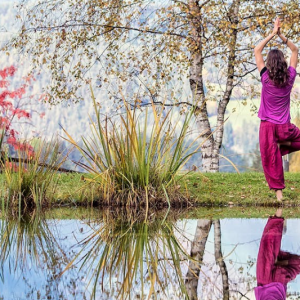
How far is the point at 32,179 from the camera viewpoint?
328 inches

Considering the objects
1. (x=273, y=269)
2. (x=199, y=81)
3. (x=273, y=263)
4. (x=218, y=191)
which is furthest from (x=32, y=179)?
(x=199, y=81)

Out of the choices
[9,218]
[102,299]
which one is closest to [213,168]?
[9,218]

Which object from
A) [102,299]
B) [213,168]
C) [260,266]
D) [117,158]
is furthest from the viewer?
[213,168]

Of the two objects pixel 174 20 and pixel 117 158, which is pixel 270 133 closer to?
pixel 117 158

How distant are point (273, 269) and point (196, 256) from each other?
78 cm

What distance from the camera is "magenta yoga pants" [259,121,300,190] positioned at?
25.9 feet

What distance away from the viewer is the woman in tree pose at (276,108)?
753cm

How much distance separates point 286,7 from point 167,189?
7.61m

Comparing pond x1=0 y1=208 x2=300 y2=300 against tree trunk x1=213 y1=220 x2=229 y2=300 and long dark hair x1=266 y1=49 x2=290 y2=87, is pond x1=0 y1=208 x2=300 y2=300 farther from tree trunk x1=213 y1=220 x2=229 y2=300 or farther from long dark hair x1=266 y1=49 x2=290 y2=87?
long dark hair x1=266 y1=49 x2=290 y2=87

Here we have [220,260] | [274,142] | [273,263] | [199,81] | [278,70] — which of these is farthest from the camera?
[199,81]

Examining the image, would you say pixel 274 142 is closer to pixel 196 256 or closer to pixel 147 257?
pixel 196 256

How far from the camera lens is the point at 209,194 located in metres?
9.67

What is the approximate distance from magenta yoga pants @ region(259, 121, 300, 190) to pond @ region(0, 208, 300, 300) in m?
1.03

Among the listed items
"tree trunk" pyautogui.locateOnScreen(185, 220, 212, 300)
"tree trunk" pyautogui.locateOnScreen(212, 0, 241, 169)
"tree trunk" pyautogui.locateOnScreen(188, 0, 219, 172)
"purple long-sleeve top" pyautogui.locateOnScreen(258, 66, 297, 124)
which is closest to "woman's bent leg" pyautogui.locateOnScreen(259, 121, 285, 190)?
"purple long-sleeve top" pyautogui.locateOnScreen(258, 66, 297, 124)
